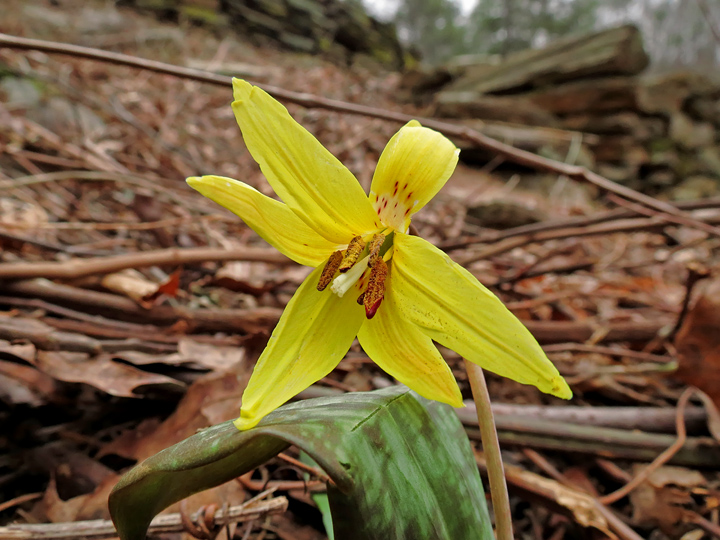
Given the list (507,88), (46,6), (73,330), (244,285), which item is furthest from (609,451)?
(46,6)

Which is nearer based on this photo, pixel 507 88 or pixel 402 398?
pixel 402 398

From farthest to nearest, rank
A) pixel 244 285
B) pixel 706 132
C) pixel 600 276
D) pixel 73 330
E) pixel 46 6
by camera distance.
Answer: pixel 706 132 → pixel 46 6 → pixel 600 276 → pixel 244 285 → pixel 73 330

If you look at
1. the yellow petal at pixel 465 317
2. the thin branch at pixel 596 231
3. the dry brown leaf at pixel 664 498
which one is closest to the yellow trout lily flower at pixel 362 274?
the yellow petal at pixel 465 317

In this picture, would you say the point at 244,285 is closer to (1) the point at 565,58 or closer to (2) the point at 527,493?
(2) the point at 527,493

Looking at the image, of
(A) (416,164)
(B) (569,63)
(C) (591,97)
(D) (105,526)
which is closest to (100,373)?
(D) (105,526)

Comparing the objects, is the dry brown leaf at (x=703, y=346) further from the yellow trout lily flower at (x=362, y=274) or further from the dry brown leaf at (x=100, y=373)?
the dry brown leaf at (x=100, y=373)
